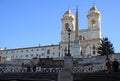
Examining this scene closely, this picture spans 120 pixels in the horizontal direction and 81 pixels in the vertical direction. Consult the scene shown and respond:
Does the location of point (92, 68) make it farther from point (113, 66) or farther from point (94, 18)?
point (94, 18)

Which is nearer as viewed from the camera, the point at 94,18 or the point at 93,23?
the point at 94,18

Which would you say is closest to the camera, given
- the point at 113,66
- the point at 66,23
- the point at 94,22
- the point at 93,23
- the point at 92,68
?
the point at 113,66

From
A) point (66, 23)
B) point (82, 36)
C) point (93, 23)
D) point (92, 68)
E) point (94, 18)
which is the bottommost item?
point (92, 68)

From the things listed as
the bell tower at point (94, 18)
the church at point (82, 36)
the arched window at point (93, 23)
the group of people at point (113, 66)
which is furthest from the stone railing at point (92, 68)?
the arched window at point (93, 23)

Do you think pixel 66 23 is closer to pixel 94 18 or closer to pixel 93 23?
pixel 93 23

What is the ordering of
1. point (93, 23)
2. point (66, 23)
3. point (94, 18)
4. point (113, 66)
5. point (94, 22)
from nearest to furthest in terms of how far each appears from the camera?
point (113, 66) < point (94, 18) < point (94, 22) < point (93, 23) < point (66, 23)

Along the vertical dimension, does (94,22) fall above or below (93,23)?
above

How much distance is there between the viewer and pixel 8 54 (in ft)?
434

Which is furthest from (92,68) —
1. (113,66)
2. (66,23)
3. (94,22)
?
(66,23)

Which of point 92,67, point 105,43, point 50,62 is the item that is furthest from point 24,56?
point 92,67

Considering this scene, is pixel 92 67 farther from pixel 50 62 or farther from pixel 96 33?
pixel 96 33

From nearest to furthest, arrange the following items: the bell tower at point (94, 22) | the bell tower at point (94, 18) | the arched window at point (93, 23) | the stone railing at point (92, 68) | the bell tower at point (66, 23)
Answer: the stone railing at point (92, 68) < the bell tower at point (94, 22) < the bell tower at point (94, 18) < the arched window at point (93, 23) < the bell tower at point (66, 23)

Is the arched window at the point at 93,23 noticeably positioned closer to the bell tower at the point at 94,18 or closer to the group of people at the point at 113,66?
the bell tower at the point at 94,18

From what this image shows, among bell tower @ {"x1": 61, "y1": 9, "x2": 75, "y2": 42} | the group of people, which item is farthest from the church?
the group of people
